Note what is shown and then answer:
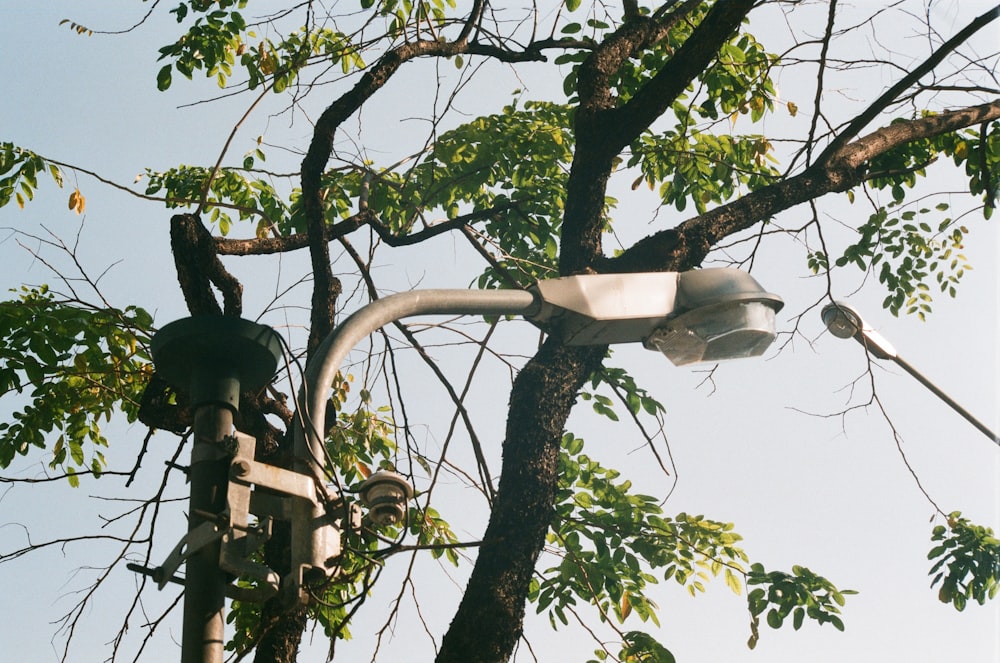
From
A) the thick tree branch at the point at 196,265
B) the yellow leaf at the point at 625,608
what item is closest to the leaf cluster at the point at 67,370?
the thick tree branch at the point at 196,265

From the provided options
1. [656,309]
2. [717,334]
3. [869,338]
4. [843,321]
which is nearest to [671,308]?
[656,309]

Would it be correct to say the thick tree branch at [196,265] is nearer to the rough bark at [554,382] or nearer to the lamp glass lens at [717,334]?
the rough bark at [554,382]

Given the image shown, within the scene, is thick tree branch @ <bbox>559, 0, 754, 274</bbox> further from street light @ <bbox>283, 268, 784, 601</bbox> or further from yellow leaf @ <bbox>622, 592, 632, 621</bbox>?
yellow leaf @ <bbox>622, 592, 632, 621</bbox>

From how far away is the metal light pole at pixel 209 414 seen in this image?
2898 mm

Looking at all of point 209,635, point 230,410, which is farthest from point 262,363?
point 209,635

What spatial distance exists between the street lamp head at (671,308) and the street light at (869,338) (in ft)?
7.41

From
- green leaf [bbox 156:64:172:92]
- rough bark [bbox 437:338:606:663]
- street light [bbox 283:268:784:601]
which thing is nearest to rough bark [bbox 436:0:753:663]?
rough bark [bbox 437:338:606:663]

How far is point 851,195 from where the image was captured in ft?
24.3

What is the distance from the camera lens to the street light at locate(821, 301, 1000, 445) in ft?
20.9

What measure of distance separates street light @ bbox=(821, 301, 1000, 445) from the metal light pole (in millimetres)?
3908

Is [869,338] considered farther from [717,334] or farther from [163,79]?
[163,79]

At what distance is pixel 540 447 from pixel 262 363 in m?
1.56

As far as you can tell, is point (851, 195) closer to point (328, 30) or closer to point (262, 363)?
point (328, 30)

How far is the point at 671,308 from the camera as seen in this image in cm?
404
